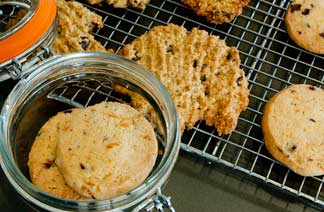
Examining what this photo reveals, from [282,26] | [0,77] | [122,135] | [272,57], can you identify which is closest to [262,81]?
[272,57]

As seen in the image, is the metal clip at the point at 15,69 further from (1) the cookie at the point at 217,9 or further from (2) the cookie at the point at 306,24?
(2) the cookie at the point at 306,24

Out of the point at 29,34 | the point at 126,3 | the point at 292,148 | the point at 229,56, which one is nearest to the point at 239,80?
the point at 229,56

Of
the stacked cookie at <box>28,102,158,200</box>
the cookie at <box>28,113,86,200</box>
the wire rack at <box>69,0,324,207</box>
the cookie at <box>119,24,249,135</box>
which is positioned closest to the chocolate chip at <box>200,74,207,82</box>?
the cookie at <box>119,24,249,135</box>

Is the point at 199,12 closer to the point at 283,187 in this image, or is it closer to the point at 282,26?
the point at 282,26

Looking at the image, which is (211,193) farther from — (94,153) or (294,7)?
(294,7)

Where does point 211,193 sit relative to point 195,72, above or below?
below

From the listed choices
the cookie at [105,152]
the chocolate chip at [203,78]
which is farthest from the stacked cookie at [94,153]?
the chocolate chip at [203,78]
